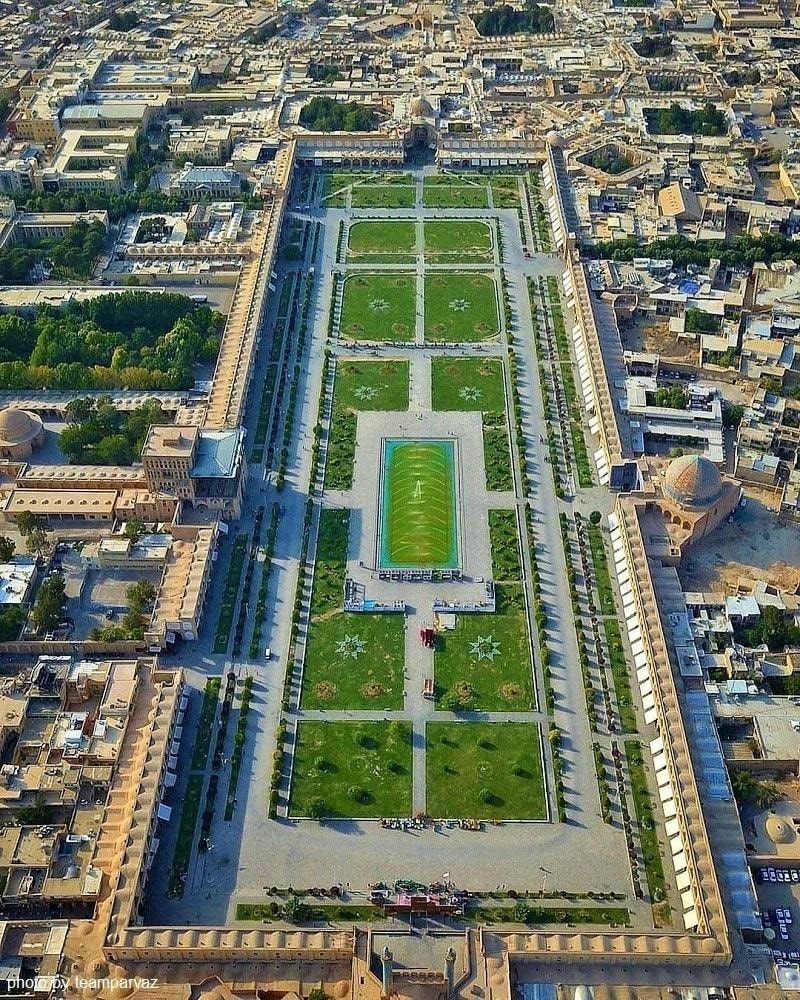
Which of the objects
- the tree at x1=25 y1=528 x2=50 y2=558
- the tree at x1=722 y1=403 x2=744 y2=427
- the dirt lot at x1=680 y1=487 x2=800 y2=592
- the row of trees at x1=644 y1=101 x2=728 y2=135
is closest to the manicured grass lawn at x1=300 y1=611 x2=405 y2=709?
the tree at x1=25 y1=528 x2=50 y2=558

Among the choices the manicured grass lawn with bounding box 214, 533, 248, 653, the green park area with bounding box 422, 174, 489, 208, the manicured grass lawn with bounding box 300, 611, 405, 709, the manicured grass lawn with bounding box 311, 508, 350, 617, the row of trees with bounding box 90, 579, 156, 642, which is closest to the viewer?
the manicured grass lawn with bounding box 300, 611, 405, 709

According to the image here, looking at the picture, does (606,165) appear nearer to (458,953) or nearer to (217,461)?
(217,461)

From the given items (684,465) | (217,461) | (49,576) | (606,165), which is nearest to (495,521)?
(684,465)

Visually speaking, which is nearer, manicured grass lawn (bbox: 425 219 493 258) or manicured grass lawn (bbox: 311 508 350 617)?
manicured grass lawn (bbox: 311 508 350 617)

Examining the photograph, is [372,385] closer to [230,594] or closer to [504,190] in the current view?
[230,594]

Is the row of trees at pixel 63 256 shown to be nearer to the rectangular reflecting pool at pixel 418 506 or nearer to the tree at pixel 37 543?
the tree at pixel 37 543

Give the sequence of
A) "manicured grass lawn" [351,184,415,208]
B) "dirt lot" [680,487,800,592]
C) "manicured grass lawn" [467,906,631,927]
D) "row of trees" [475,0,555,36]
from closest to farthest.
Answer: "manicured grass lawn" [467,906,631,927] → "dirt lot" [680,487,800,592] → "manicured grass lawn" [351,184,415,208] → "row of trees" [475,0,555,36]

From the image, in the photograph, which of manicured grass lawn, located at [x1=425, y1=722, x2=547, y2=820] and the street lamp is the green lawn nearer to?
manicured grass lawn, located at [x1=425, y1=722, x2=547, y2=820]

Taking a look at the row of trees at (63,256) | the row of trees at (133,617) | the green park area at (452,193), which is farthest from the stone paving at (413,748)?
the green park area at (452,193)
